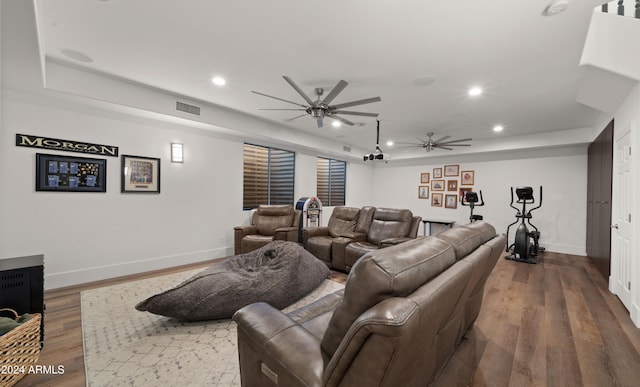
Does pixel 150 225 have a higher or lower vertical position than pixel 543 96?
lower

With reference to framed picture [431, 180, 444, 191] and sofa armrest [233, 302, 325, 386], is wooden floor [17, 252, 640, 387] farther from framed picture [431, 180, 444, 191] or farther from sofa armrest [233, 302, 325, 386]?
framed picture [431, 180, 444, 191]

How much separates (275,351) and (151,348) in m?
1.57

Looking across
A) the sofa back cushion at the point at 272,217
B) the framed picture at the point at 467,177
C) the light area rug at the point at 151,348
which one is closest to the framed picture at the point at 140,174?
the light area rug at the point at 151,348

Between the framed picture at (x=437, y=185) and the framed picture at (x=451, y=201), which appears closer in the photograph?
the framed picture at (x=451, y=201)

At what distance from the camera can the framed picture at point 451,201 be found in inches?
275

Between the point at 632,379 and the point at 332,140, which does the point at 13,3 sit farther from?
the point at 332,140

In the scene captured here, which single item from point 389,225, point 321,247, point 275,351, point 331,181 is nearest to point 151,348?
point 275,351

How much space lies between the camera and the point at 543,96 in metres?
3.57

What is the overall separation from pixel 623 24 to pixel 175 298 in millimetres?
4769

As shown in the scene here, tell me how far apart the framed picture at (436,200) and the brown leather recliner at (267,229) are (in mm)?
4452

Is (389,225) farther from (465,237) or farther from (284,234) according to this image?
(465,237)

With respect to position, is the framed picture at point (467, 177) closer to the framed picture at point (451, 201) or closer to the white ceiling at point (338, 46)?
the framed picture at point (451, 201)

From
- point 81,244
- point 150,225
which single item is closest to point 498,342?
point 150,225

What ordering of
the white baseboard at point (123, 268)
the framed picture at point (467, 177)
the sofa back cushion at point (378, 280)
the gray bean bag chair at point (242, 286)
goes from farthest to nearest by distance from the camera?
1. the framed picture at point (467, 177)
2. the white baseboard at point (123, 268)
3. the gray bean bag chair at point (242, 286)
4. the sofa back cushion at point (378, 280)
